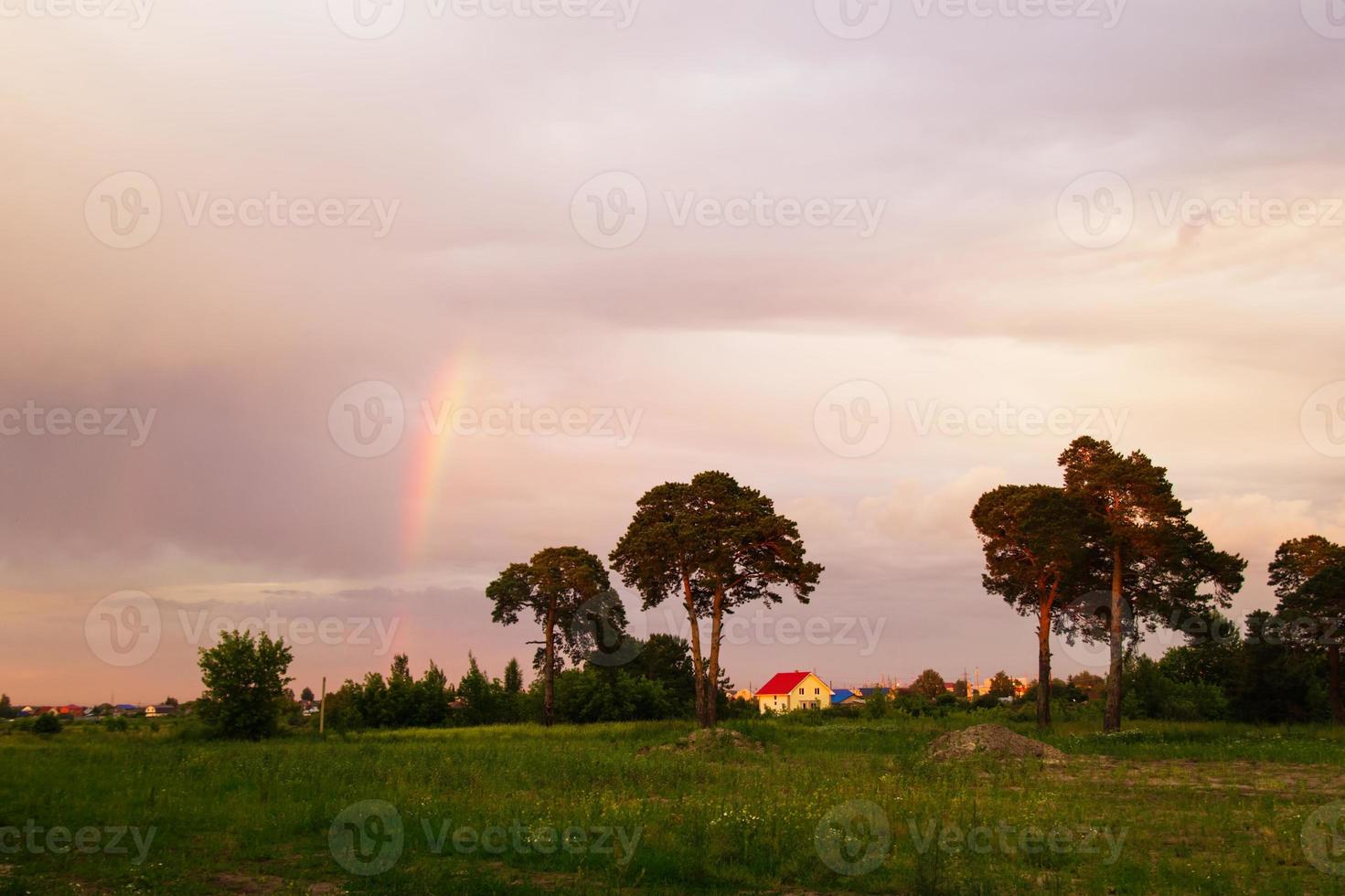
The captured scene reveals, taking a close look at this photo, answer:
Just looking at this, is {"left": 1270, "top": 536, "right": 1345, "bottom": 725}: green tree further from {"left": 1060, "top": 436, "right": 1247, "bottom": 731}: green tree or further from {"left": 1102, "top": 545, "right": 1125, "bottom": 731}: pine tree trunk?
{"left": 1102, "top": 545, "right": 1125, "bottom": 731}: pine tree trunk

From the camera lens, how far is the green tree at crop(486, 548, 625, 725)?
59719 mm

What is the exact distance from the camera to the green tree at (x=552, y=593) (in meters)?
59.7

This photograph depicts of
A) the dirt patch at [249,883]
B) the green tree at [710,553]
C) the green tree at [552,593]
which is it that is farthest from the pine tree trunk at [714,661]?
the dirt patch at [249,883]

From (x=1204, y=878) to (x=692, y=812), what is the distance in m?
8.98

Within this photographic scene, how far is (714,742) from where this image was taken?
40.2 metres

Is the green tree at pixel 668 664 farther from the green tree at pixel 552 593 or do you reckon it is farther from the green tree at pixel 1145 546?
→ the green tree at pixel 1145 546

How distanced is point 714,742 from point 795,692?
10388 cm

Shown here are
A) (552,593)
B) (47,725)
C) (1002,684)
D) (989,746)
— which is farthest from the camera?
(1002,684)

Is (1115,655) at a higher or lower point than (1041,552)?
lower

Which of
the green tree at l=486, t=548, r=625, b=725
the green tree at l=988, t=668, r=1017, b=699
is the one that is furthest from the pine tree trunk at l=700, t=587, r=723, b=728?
the green tree at l=988, t=668, r=1017, b=699

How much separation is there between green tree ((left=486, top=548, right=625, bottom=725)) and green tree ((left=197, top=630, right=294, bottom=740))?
52.3 feet

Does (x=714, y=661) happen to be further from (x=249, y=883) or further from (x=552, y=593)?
(x=249, y=883)

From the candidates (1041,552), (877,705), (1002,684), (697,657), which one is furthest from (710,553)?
(1002,684)

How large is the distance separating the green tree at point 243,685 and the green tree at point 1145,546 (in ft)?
131
